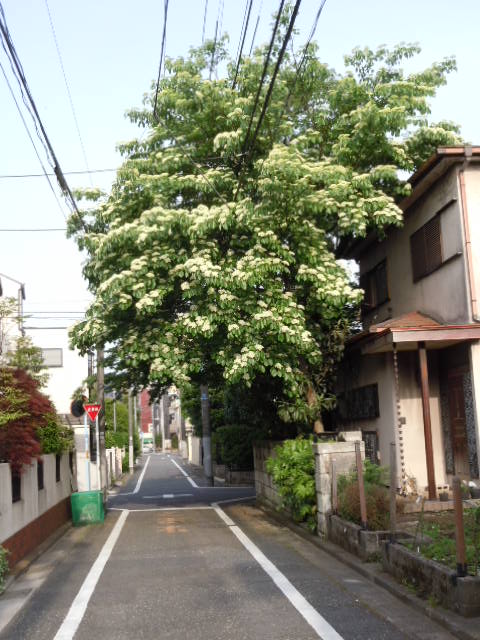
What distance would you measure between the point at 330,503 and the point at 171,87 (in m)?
11.2

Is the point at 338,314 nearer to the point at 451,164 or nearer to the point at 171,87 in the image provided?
the point at 451,164

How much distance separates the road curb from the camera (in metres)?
7.08

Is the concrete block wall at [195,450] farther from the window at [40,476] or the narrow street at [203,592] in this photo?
the narrow street at [203,592]

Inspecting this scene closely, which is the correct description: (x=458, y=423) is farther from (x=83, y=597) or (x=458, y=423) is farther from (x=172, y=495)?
(x=172, y=495)

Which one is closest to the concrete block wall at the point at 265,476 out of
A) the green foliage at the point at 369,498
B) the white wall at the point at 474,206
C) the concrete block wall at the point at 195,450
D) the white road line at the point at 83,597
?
the white road line at the point at 83,597

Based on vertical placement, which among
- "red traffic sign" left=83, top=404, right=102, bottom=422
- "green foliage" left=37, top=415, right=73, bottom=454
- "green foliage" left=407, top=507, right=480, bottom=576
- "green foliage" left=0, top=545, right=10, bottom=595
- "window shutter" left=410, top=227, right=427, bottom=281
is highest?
"window shutter" left=410, top=227, right=427, bottom=281

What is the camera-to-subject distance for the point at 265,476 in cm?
2094

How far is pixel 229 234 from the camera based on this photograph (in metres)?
17.2

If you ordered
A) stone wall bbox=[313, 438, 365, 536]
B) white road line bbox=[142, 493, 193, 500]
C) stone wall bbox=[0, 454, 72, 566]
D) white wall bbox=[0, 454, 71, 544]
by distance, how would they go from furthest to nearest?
white road line bbox=[142, 493, 193, 500], stone wall bbox=[313, 438, 365, 536], stone wall bbox=[0, 454, 72, 566], white wall bbox=[0, 454, 71, 544]

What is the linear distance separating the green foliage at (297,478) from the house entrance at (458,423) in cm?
310

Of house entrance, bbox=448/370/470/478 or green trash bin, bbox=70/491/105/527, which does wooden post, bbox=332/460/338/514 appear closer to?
house entrance, bbox=448/370/470/478

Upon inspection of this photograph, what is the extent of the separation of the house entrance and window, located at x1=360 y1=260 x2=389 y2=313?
166 inches

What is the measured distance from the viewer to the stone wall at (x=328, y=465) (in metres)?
13.6

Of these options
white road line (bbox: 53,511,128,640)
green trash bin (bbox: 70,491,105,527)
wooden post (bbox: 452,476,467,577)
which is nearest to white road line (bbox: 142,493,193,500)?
green trash bin (bbox: 70,491,105,527)
